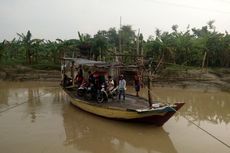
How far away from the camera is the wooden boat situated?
8695 mm

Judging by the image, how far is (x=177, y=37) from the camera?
77.2ft

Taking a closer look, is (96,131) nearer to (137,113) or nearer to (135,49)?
(137,113)

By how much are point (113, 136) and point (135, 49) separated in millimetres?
14414

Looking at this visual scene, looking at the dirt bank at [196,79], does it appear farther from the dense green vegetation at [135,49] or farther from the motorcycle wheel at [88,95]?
the motorcycle wheel at [88,95]

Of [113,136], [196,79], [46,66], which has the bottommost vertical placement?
[113,136]

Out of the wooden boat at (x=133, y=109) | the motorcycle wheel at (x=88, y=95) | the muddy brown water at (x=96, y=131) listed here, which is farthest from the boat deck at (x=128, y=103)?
the muddy brown water at (x=96, y=131)

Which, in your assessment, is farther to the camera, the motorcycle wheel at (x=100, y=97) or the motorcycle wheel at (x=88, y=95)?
the motorcycle wheel at (x=88, y=95)

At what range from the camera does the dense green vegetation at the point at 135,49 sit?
74.3 ft

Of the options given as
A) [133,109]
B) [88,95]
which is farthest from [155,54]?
[133,109]

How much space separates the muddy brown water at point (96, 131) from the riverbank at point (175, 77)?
19.0ft

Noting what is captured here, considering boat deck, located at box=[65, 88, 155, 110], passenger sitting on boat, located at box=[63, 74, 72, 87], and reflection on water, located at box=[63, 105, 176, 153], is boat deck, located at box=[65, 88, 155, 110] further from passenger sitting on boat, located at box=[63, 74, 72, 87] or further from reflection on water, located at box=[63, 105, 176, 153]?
passenger sitting on boat, located at box=[63, 74, 72, 87]

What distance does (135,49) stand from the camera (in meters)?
22.4

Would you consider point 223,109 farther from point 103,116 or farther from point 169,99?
point 103,116

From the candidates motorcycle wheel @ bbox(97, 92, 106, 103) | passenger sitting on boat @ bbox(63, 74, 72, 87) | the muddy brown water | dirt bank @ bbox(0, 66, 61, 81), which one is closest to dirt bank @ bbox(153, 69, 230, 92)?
the muddy brown water
